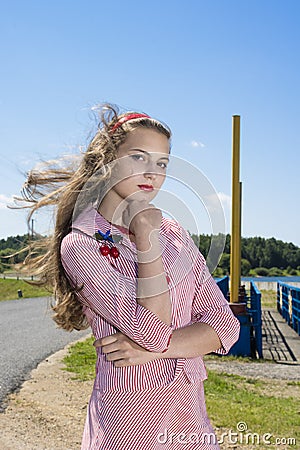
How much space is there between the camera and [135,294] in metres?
1.62

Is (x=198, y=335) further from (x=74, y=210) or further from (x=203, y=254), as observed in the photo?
(x=74, y=210)

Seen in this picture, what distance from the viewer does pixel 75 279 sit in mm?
1729

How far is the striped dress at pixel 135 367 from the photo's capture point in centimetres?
161

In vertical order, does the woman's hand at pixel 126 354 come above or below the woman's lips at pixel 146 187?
below

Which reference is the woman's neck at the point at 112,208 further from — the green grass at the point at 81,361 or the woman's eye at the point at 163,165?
the green grass at the point at 81,361

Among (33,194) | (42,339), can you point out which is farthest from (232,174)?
(33,194)

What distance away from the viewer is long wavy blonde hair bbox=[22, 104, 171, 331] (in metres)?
1.81

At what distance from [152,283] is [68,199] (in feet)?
1.44

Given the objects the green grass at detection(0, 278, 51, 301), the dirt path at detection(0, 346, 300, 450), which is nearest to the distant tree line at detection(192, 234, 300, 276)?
the green grass at detection(0, 278, 51, 301)

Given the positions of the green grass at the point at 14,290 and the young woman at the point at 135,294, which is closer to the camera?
the young woman at the point at 135,294

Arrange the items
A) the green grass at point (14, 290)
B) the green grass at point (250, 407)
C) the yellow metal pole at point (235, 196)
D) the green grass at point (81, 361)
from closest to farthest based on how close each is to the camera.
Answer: the green grass at point (250, 407)
the green grass at point (81, 361)
the yellow metal pole at point (235, 196)
the green grass at point (14, 290)

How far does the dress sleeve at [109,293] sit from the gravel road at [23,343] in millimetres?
4568

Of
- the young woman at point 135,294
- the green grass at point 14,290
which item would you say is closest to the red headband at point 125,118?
the young woman at point 135,294

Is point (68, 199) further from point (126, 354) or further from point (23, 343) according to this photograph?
point (23, 343)
